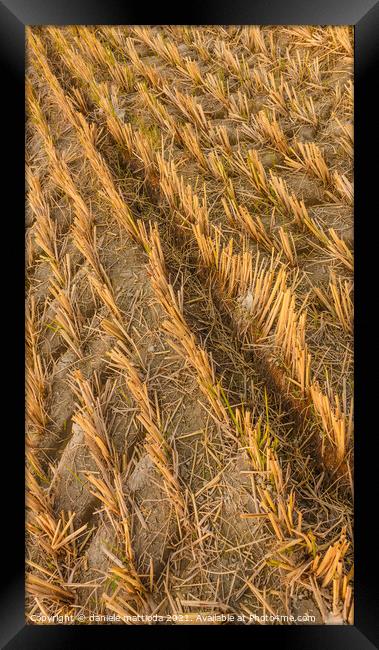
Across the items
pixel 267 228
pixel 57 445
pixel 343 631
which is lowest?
pixel 343 631

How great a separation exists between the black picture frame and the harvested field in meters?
0.04

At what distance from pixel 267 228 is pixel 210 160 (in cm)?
31

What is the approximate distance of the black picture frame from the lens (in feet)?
3.46

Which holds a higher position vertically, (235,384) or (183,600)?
(235,384)

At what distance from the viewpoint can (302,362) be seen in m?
1.10

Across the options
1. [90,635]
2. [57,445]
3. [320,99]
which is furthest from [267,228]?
[90,635]

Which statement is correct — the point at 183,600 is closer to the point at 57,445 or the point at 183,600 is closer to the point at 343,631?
the point at 343,631

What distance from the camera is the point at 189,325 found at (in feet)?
3.92
